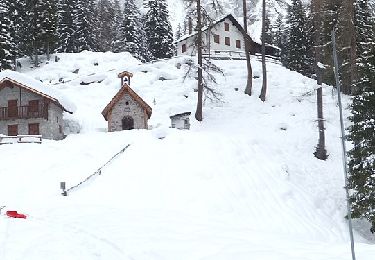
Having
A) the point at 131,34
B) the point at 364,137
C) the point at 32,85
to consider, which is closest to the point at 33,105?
the point at 32,85

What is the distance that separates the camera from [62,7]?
70.0 m

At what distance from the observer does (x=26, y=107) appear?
3956 centimetres

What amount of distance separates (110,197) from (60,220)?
5051 millimetres

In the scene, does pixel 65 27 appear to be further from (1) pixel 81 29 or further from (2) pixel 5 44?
(2) pixel 5 44

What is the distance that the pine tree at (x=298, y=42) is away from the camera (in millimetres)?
57875

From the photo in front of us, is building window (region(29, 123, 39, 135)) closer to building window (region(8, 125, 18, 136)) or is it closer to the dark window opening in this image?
building window (region(8, 125, 18, 136))

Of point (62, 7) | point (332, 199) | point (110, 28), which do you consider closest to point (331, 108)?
point (332, 199)

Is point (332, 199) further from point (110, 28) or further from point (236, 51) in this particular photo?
point (110, 28)

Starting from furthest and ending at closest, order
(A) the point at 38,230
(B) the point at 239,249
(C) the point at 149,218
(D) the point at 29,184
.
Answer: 1. (D) the point at 29,184
2. (C) the point at 149,218
3. (A) the point at 38,230
4. (B) the point at 239,249

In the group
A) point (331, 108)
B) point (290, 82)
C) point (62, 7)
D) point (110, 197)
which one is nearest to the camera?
point (110, 197)

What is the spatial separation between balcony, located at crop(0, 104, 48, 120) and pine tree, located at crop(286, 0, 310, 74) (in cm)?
3444

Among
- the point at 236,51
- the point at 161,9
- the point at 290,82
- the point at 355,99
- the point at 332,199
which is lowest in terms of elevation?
the point at 332,199

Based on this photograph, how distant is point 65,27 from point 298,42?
35.9 meters

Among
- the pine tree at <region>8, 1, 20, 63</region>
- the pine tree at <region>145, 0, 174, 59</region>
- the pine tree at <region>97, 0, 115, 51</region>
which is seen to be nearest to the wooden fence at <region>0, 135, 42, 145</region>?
the pine tree at <region>8, 1, 20, 63</region>
